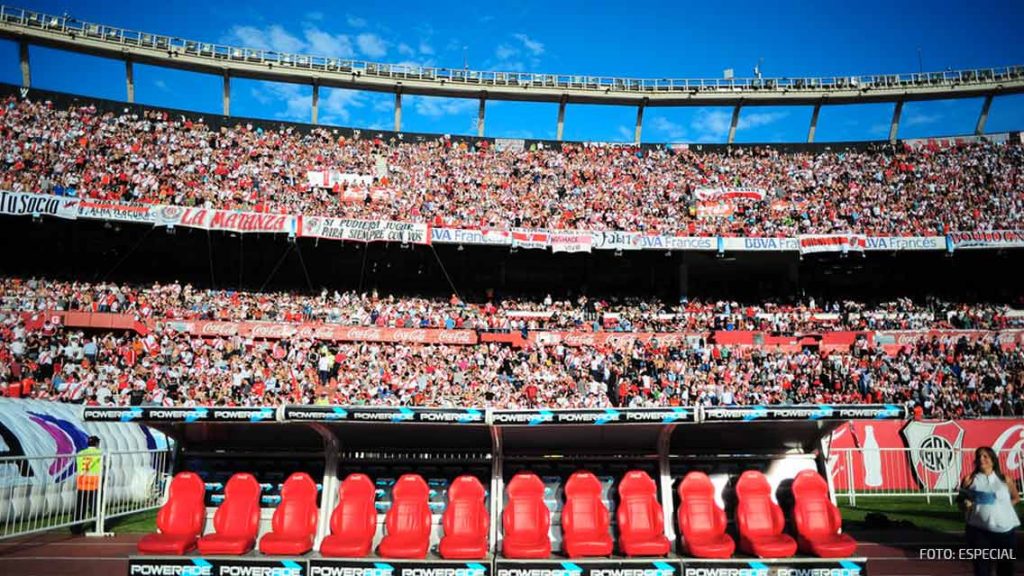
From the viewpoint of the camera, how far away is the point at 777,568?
7.54 metres

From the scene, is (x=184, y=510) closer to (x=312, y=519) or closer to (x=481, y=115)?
(x=312, y=519)

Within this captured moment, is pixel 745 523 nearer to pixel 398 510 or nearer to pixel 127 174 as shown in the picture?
pixel 398 510

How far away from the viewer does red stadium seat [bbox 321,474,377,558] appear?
8.12 metres

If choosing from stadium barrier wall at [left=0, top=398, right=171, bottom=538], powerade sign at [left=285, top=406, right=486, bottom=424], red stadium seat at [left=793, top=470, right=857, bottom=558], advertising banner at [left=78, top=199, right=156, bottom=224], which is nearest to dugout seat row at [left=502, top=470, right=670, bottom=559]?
powerade sign at [left=285, top=406, right=486, bottom=424]

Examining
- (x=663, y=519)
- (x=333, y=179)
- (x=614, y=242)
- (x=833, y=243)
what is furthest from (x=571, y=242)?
(x=663, y=519)

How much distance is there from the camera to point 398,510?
8500 mm

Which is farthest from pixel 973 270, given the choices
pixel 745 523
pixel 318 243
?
pixel 745 523

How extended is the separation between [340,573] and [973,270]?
39.6 metres

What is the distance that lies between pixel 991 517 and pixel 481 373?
65.4ft

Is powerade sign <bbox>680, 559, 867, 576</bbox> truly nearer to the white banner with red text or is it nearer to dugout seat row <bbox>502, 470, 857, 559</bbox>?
dugout seat row <bbox>502, 470, 857, 559</bbox>

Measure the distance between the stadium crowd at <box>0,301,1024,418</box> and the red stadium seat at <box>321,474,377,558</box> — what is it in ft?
47.3

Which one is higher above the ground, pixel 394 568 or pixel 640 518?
pixel 640 518

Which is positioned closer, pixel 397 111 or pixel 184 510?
pixel 184 510

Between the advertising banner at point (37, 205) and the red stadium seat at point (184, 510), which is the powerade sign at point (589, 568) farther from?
the advertising banner at point (37, 205)
